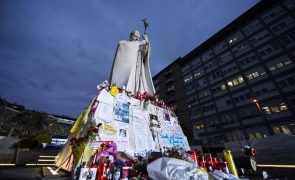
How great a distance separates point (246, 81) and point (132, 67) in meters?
29.5

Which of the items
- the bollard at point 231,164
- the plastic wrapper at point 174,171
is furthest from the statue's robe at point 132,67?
the plastic wrapper at point 174,171

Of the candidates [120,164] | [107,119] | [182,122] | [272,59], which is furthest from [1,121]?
[272,59]

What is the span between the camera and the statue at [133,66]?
10.5m

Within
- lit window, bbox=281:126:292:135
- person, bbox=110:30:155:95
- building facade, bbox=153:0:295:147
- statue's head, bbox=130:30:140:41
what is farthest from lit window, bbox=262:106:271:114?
statue's head, bbox=130:30:140:41

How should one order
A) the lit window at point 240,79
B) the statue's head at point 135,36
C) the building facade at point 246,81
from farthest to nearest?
the lit window at point 240,79
the building facade at point 246,81
the statue's head at point 135,36

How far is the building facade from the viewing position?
25.7 m

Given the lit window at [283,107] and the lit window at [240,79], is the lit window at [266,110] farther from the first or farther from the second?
the lit window at [240,79]

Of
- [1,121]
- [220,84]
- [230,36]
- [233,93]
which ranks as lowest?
[1,121]

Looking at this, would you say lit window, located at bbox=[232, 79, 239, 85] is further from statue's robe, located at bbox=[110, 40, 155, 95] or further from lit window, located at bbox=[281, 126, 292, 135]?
statue's robe, located at bbox=[110, 40, 155, 95]

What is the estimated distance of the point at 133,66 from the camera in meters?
10.9

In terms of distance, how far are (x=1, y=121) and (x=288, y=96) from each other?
162ft

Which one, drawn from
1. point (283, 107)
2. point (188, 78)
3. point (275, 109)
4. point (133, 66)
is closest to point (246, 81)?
point (275, 109)

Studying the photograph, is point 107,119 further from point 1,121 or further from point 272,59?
point 272,59

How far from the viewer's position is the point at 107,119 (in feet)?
21.1
